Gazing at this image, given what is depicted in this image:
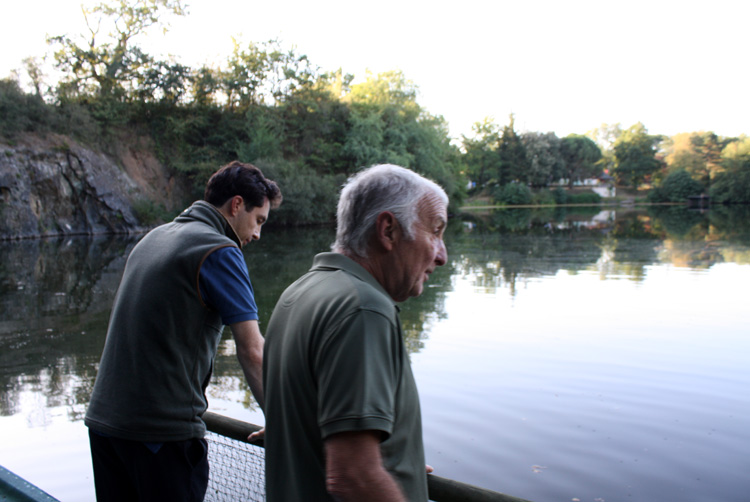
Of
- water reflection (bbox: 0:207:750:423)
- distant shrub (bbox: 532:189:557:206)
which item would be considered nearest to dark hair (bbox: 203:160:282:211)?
water reflection (bbox: 0:207:750:423)

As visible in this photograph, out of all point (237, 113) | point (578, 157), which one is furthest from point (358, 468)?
point (578, 157)

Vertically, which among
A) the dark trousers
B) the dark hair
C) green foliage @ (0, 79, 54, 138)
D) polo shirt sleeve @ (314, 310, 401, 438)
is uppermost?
green foliage @ (0, 79, 54, 138)

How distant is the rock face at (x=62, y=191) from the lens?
94.7ft

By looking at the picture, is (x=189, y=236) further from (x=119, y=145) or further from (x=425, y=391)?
(x=119, y=145)

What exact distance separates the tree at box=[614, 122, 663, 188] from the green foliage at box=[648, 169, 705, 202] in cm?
885

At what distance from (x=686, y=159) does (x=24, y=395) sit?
274 ft

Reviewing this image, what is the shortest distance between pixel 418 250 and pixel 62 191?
110 feet

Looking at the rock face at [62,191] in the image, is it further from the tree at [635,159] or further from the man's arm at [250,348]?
the tree at [635,159]

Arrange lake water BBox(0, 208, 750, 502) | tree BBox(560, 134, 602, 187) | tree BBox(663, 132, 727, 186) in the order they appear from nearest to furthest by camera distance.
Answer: lake water BBox(0, 208, 750, 502)
tree BBox(663, 132, 727, 186)
tree BBox(560, 134, 602, 187)

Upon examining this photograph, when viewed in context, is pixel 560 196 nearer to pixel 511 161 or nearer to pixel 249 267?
pixel 511 161

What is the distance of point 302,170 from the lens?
39312 millimetres

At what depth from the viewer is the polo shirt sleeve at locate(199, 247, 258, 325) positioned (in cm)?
228

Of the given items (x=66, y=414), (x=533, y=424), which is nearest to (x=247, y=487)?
(x=533, y=424)

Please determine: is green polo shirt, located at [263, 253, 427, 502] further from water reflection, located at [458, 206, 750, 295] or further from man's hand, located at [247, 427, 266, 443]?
water reflection, located at [458, 206, 750, 295]
